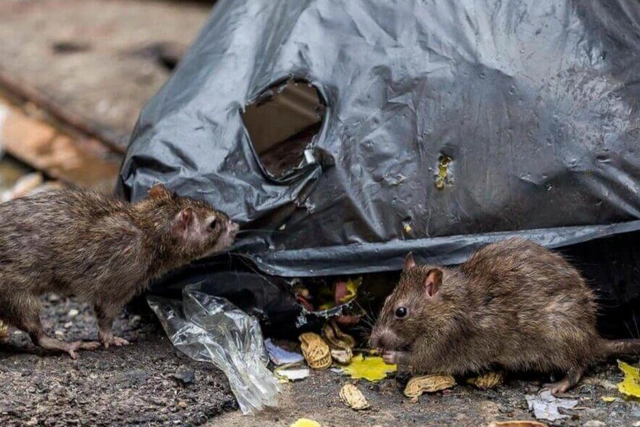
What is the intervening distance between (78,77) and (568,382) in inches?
265

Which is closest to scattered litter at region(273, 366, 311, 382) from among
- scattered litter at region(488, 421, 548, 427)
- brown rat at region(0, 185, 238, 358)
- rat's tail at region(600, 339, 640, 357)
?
brown rat at region(0, 185, 238, 358)

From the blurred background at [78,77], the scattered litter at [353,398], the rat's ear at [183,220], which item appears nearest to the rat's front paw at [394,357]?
the scattered litter at [353,398]

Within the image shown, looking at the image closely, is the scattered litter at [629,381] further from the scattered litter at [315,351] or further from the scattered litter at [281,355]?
the scattered litter at [281,355]

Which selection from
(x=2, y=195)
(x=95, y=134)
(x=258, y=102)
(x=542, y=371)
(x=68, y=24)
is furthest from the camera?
(x=68, y=24)

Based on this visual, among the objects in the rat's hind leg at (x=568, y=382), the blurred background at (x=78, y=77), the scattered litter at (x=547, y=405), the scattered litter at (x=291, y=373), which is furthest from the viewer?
the blurred background at (x=78, y=77)

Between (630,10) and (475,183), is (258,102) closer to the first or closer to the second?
(475,183)

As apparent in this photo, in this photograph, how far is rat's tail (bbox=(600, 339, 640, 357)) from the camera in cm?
561

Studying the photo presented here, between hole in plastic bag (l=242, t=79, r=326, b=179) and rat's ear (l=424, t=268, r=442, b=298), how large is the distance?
2.84ft

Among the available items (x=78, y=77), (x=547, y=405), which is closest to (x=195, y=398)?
(x=547, y=405)

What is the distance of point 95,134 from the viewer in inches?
376

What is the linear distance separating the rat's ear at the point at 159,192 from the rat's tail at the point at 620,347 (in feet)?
7.70

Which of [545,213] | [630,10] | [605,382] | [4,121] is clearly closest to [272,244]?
[545,213]

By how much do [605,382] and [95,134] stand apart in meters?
5.41

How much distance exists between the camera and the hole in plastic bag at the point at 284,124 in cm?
594
